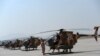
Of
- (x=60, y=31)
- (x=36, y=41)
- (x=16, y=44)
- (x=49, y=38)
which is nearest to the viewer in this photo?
(x=60, y=31)

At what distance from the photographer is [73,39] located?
32.5 m

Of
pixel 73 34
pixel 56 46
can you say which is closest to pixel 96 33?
pixel 73 34

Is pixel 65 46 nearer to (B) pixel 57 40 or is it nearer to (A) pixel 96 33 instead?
(B) pixel 57 40

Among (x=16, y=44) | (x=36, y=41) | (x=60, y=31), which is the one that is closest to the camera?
(x=60, y=31)

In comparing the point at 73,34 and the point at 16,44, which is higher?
the point at 73,34

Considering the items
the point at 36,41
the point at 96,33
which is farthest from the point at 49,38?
the point at 36,41

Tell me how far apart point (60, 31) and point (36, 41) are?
19862mm

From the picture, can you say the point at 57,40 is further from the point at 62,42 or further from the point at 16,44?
the point at 16,44

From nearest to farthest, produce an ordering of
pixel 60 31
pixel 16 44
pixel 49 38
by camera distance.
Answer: pixel 60 31 → pixel 49 38 → pixel 16 44

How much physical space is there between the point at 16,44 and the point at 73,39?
133 feet

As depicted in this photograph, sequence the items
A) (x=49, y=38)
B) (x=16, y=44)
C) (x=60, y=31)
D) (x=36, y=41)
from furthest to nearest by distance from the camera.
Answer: (x=16, y=44), (x=36, y=41), (x=49, y=38), (x=60, y=31)

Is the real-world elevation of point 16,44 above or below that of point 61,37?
below

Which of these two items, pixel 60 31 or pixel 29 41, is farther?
pixel 29 41

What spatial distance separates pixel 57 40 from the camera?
106 feet
